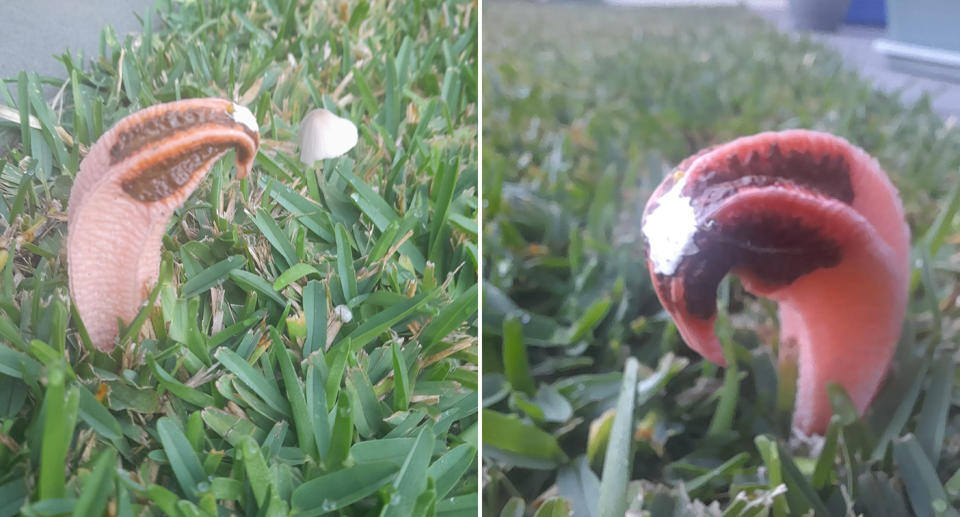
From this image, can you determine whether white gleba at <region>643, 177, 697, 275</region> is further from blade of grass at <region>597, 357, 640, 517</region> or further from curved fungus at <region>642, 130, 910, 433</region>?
blade of grass at <region>597, 357, 640, 517</region>

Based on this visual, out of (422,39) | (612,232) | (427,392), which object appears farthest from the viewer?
(422,39)

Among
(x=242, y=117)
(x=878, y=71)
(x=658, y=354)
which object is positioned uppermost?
(x=242, y=117)

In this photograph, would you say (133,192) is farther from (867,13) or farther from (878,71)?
(878,71)

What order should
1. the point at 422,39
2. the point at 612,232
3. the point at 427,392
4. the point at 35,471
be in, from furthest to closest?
the point at 422,39 → the point at 612,232 → the point at 427,392 → the point at 35,471

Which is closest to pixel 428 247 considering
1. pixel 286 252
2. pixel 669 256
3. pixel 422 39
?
pixel 286 252

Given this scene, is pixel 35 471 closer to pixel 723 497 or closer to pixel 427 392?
pixel 427 392

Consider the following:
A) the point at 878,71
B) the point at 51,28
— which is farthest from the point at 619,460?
the point at 878,71
